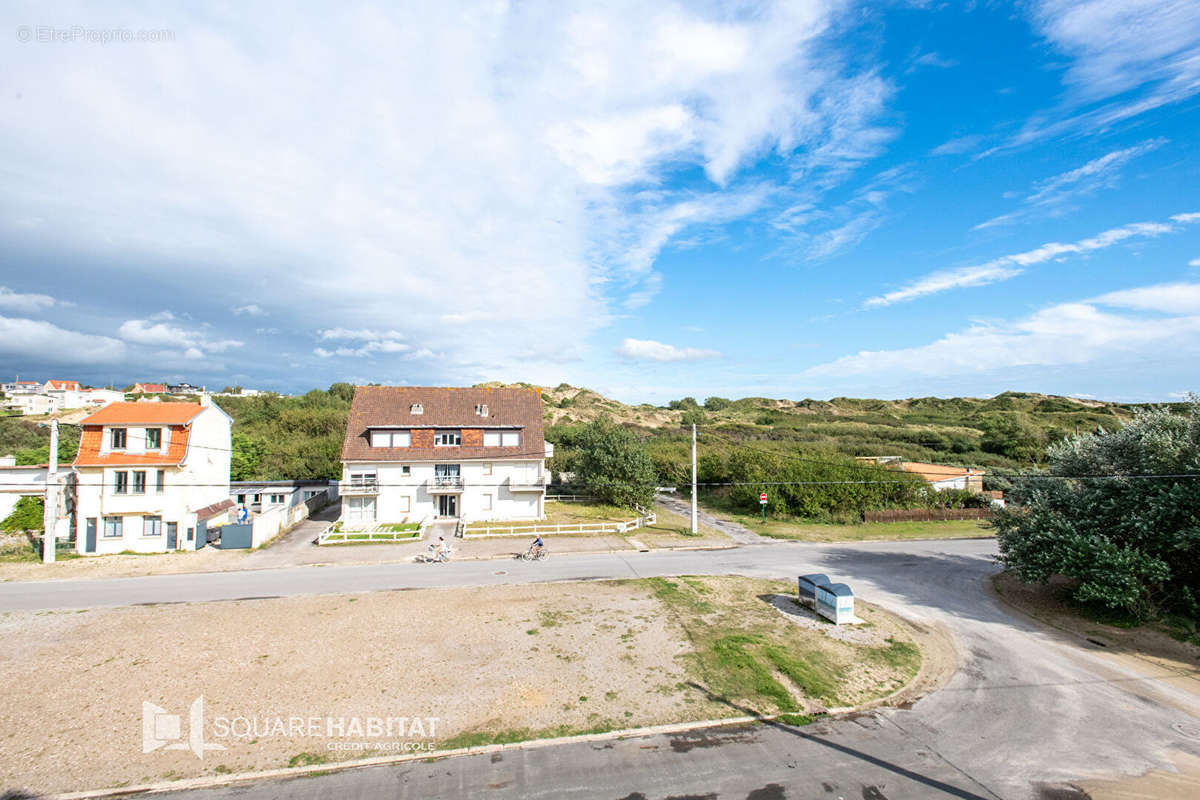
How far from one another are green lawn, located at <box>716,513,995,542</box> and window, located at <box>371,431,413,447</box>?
23404mm

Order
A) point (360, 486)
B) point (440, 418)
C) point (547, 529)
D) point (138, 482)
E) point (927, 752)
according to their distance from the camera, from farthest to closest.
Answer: point (440, 418) → point (360, 486) → point (547, 529) → point (138, 482) → point (927, 752)

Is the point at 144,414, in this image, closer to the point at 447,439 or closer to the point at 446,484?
the point at 447,439

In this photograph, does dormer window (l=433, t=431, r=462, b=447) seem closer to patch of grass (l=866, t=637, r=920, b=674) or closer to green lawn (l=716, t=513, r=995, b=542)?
green lawn (l=716, t=513, r=995, b=542)

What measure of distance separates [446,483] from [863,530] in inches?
1094

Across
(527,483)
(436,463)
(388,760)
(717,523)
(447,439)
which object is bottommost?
(388,760)

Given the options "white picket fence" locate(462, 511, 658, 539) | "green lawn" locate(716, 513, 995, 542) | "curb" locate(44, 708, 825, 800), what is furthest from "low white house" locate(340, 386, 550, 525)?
"curb" locate(44, 708, 825, 800)

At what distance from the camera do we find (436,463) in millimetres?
34750

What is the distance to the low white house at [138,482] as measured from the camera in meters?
26.4

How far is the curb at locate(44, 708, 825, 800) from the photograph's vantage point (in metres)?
9.45

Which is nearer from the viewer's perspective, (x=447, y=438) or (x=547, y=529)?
(x=547, y=529)

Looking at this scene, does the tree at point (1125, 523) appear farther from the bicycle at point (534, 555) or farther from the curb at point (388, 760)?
the bicycle at point (534, 555)

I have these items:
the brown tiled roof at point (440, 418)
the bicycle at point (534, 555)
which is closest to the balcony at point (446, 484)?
the brown tiled roof at point (440, 418)

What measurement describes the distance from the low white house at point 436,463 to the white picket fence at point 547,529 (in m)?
2.66

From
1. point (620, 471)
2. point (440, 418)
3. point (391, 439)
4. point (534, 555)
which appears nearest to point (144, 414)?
point (391, 439)
